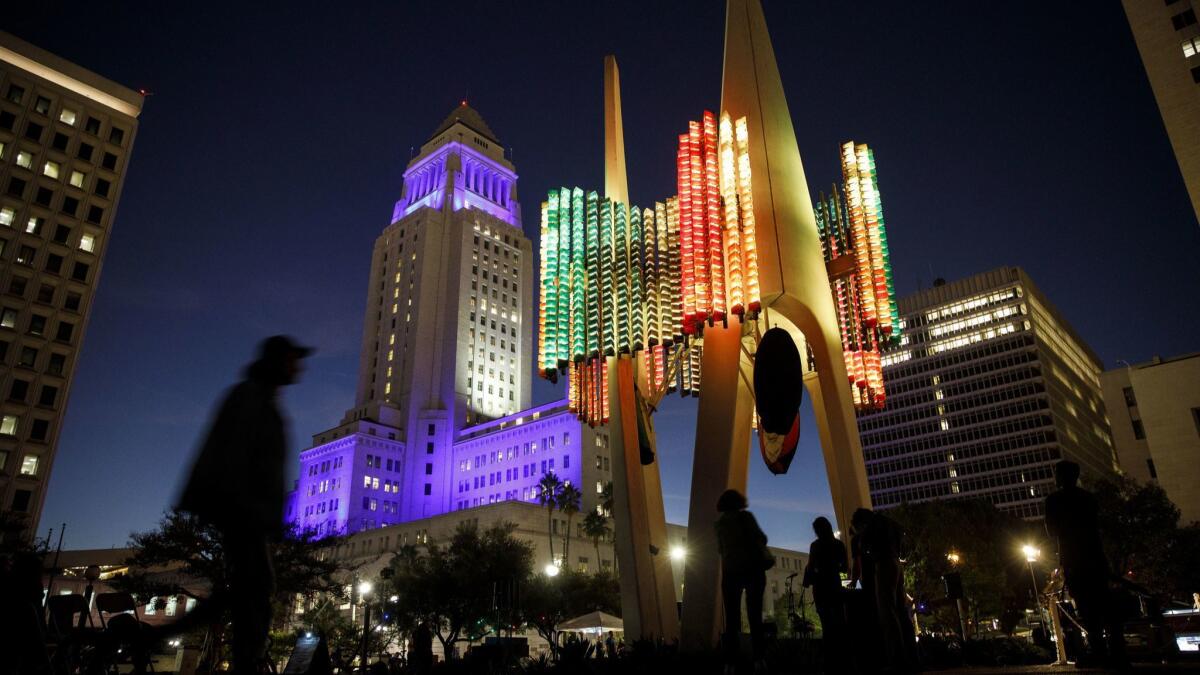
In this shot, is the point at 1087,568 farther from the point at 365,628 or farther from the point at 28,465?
the point at 28,465

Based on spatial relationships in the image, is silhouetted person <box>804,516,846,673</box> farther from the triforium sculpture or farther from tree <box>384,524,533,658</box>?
tree <box>384,524,533,658</box>

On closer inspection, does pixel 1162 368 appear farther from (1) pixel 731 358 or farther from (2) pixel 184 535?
(2) pixel 184 535

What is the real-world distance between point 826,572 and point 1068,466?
3.10m

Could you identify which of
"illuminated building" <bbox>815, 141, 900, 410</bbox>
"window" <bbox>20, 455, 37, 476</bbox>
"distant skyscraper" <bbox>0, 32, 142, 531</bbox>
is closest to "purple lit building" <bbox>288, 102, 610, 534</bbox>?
"window" <bbox>20, 455, 37, 476</bbox>

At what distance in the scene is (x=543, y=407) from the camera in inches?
4028

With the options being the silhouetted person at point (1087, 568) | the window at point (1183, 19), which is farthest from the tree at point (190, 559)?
the window at point (1183, 19)

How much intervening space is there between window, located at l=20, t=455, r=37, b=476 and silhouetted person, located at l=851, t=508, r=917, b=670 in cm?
6722

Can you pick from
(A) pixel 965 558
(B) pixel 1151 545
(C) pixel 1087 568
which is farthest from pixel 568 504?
(C) pixel 1087 568

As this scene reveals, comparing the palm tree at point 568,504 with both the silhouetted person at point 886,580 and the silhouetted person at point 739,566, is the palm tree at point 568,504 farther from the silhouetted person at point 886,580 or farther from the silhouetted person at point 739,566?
the silhouetted person at point 739,566

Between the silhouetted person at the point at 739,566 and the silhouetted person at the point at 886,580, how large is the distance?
142cm

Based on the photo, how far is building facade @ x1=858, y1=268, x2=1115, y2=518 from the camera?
118438 millimetres

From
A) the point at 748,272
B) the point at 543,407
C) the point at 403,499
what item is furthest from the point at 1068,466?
the point at 403,499

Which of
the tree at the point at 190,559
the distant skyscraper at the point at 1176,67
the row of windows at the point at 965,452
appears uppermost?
the distant skyscraper at the point at 1176,67

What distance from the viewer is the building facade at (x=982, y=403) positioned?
118 metres
